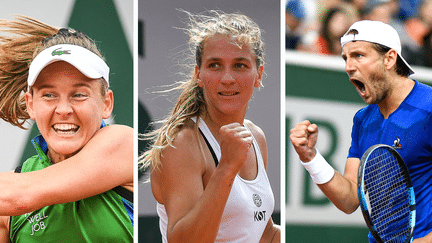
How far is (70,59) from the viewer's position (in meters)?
2.28

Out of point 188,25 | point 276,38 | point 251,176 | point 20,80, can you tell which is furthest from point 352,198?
point 20,80

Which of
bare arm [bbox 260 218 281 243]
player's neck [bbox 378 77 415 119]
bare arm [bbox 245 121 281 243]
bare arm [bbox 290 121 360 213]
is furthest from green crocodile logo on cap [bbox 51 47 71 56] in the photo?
player's neck [bbox 378 77 415 119]

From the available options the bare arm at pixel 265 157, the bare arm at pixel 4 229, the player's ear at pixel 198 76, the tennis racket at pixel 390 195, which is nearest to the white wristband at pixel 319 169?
the tennis racket at pixel 390 195

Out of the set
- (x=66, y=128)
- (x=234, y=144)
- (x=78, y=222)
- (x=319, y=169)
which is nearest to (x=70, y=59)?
(x=66, y=128)

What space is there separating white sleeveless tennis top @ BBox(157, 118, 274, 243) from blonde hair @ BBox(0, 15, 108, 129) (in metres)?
0.73

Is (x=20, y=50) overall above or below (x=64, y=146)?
above

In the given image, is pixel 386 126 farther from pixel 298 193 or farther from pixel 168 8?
pixel 168 8

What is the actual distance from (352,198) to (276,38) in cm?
104

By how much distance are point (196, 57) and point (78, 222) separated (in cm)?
108

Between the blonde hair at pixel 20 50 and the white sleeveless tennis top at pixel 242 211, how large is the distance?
729 mm

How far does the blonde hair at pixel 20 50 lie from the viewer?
2420 mm

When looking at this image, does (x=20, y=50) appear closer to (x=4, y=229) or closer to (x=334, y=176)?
(x=4, y=229)

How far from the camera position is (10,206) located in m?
2.16

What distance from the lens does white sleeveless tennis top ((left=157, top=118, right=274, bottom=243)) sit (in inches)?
92.9
